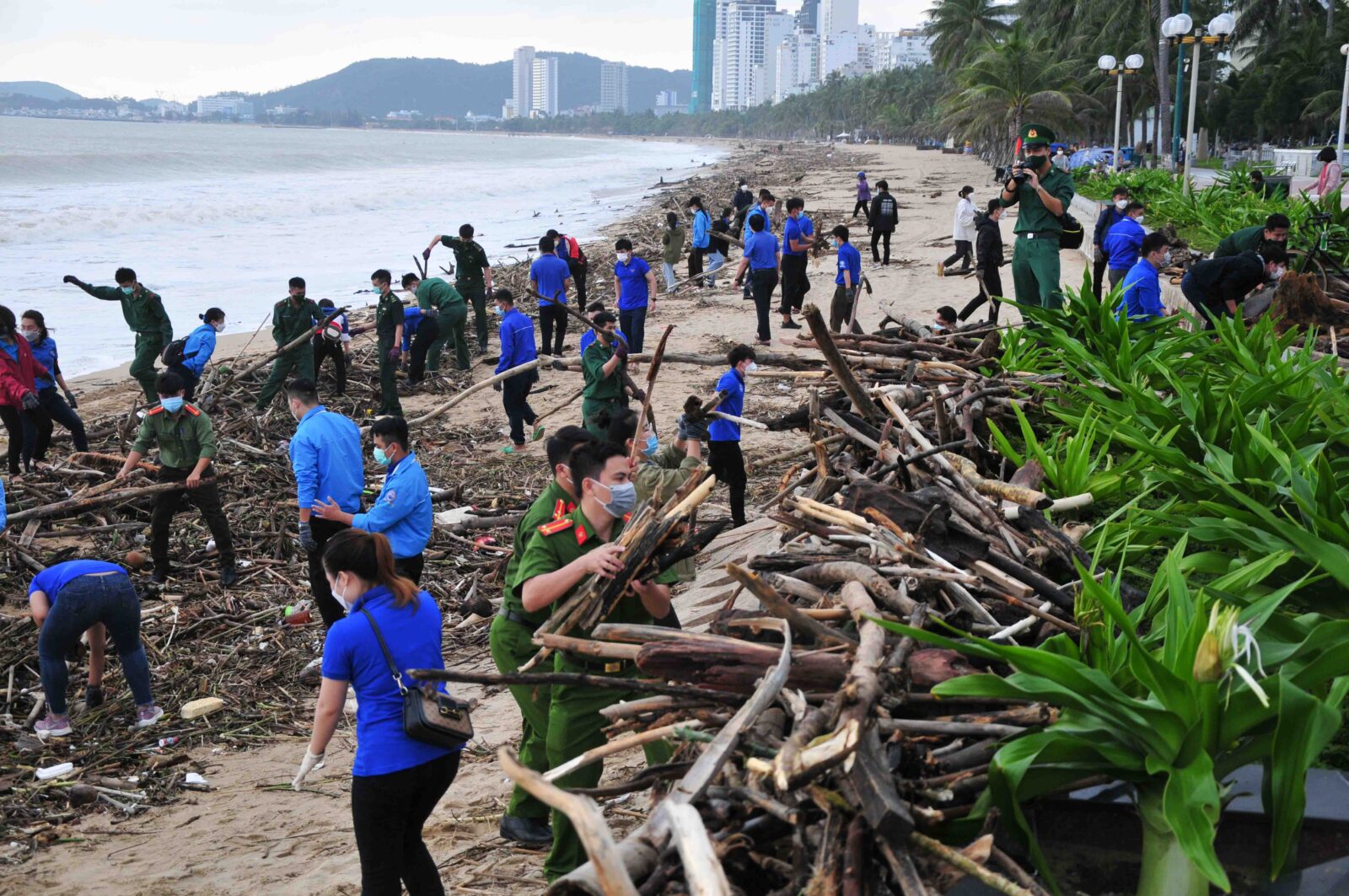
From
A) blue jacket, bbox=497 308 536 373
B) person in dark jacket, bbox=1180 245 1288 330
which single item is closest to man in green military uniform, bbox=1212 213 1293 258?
person in dark jacket, bbox=1180 245 1288 330

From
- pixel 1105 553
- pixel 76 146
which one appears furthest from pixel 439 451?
pixel 76 146

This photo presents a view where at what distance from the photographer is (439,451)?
12594 mm

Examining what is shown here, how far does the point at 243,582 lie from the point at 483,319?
30.2 feet

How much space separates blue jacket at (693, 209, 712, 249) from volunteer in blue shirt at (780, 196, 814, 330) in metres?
5.03

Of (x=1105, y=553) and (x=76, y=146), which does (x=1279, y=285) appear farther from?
(x=76, y=146)

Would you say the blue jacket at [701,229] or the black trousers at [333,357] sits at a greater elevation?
the blue jacket at [701,229]

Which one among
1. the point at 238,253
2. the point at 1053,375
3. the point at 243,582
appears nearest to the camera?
the point at 1053,375

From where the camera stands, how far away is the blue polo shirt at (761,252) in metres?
16.3

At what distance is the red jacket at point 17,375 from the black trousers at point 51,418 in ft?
0.91

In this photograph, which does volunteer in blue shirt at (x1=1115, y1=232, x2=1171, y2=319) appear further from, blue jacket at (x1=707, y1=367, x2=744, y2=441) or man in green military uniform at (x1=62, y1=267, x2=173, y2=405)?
man in green military uniform at (x1=62, y1=267, x2=173, y2=405)

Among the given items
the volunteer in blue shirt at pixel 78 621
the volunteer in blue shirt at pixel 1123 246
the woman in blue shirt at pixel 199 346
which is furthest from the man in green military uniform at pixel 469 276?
the volunteer in blue shirt at pixel 78 621

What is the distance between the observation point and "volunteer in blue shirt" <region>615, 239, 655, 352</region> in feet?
48.3

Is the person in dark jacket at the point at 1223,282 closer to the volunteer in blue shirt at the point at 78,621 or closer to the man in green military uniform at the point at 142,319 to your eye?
the volunteer in blue shirt at the point at 78,621

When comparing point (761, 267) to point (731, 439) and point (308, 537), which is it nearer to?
point (731, 439)
